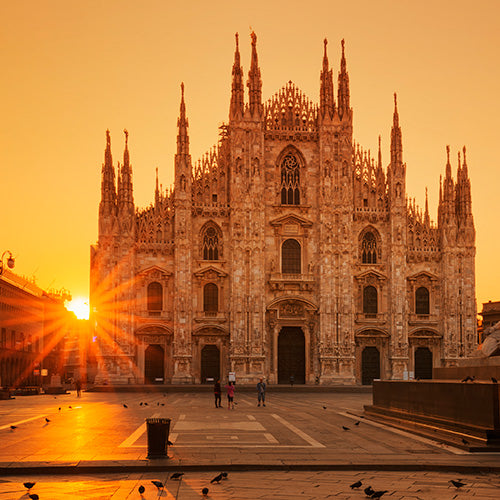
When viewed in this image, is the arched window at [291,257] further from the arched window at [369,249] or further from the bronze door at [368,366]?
the bronze door at [368,366]

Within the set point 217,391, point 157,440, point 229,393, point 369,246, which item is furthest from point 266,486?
point 369,246

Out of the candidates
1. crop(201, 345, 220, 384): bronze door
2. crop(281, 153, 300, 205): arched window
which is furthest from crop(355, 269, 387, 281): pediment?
crop(201, 345, 220, 384): bronze door

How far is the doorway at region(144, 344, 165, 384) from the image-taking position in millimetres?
54725

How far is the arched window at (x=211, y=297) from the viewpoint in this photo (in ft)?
183

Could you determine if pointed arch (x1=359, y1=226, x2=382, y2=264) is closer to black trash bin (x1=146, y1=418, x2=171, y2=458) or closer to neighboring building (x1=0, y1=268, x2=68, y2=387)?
neighboring building (x1=0, y1=268, x2=68, y2=387)

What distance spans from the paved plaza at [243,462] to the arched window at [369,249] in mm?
34454

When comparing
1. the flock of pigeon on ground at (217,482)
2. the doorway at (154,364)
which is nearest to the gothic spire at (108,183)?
the doorway at (154,364)

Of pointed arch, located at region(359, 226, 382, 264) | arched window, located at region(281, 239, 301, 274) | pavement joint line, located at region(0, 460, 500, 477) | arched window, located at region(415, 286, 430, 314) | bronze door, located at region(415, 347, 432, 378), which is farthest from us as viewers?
arched window, located at region(415, 286, 430, 314)

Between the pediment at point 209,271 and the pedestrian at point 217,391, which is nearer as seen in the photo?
the pedestrian at point 217,391

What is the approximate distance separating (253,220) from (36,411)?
27.7 m

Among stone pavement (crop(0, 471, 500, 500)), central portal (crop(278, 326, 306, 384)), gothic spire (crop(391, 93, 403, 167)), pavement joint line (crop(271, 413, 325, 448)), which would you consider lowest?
pavement joint line (crop(271, 413, 325, 448))

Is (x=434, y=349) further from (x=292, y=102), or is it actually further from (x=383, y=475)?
(x=383, y=475)

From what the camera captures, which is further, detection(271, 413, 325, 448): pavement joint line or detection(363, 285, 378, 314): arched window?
detection(363, 285, 378, 314): arched window

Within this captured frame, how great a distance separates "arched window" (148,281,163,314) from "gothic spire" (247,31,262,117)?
1426 centimetres
